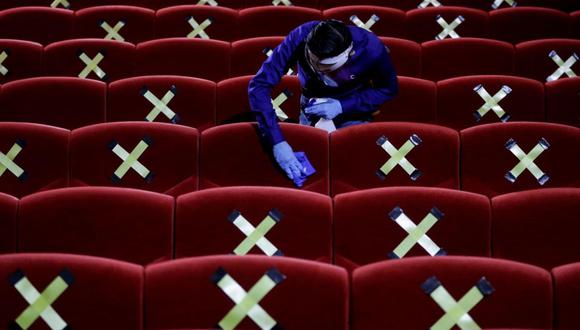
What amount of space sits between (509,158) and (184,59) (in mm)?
451

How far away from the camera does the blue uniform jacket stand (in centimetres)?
74

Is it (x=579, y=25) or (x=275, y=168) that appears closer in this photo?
(x=275, y=168)

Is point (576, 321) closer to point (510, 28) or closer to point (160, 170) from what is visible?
point (160, 170)

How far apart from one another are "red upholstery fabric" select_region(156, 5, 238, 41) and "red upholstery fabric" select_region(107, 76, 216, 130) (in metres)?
0.26

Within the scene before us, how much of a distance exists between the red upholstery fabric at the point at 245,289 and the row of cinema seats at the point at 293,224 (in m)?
0.11

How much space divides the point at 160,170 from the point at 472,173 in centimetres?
31

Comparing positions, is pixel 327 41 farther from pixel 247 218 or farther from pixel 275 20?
pixel 275 20

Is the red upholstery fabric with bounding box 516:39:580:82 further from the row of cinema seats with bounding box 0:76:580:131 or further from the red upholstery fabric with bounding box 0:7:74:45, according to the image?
the red upholstery fabric with bounding box 0:7:74:45

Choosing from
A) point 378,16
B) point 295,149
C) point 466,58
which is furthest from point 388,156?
point 378,16

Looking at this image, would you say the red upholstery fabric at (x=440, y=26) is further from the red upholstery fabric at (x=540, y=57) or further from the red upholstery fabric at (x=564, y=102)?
the red upholstery fabric at (x=564, y=102)

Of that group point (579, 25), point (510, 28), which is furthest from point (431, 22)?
point (579, 25)

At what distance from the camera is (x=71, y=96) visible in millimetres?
846

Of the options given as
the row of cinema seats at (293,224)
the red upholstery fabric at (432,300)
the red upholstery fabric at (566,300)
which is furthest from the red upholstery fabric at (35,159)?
the red upholstery fabric at (566,300)

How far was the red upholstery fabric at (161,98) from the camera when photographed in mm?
849
